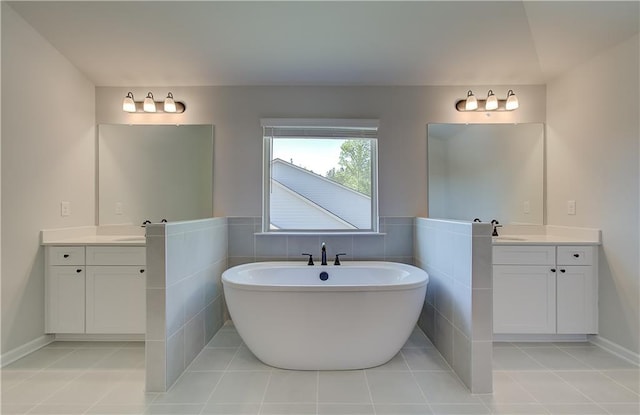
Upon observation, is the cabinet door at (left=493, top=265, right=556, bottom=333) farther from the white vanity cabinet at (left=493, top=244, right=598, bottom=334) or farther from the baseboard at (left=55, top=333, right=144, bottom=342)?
the baseboard at (left=55, top=333, right=144, bottom=342)

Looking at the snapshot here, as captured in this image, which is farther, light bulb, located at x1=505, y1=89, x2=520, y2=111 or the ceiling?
light bulb, located at x1=505, y1=89, x2=520, y2=111

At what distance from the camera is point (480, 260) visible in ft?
6.04

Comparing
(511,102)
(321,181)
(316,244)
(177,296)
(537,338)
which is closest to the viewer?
(177,296)

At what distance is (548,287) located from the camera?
251 centimetres

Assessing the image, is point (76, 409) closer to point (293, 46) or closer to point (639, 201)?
point (293, 46)

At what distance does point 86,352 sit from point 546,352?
349cm

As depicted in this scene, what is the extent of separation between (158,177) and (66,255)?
96 centimetres

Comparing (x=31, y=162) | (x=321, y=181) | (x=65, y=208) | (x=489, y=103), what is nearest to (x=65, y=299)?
(x=65, y=208)

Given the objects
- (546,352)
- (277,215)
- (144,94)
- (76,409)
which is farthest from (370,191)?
(76,409)

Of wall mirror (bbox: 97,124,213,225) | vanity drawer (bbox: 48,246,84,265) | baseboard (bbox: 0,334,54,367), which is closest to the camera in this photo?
baseboard (bbox: 0,334,54,367)

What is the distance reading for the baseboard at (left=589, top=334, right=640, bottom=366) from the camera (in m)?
2.21

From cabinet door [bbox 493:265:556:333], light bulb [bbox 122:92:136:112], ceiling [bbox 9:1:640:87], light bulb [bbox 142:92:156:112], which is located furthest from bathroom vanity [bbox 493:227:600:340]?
light bulb [bbox 122:92:136:112]

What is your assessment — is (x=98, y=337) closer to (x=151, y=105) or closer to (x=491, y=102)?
(x=151, y=105)

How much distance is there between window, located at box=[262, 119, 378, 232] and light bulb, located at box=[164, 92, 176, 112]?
881 millimetres
